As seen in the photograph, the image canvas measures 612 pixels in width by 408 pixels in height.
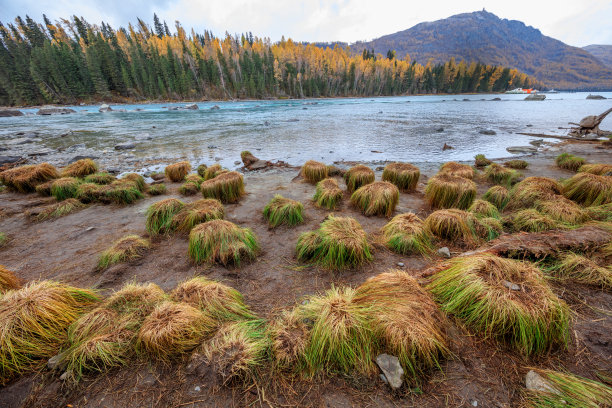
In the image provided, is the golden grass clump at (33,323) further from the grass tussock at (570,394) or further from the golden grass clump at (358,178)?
the golden grass clump at (358,178)

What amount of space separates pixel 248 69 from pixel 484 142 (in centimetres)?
7954

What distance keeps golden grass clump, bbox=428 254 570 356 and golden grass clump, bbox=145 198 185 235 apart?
515cm

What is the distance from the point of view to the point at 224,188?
21.0ft

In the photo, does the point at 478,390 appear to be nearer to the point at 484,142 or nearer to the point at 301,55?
the point at 484,142

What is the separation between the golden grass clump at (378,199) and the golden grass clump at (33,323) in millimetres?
5259

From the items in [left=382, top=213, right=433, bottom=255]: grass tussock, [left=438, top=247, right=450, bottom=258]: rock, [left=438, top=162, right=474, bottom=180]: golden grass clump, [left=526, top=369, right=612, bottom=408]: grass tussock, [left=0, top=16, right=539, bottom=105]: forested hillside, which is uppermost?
[left=0, top=16, right=539, bottom=105]: forested hillside

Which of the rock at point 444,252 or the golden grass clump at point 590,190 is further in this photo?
the golden grass clump at point 590,190

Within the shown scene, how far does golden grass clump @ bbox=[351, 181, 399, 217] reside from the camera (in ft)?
18.0

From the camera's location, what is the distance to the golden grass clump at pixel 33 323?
202cm

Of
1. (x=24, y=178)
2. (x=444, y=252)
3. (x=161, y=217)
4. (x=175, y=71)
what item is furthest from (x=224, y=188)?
(x=175, y=71)

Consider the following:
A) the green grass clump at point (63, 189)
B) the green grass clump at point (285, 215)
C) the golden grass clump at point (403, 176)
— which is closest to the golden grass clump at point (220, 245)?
the green grass clump at point (285, 215)

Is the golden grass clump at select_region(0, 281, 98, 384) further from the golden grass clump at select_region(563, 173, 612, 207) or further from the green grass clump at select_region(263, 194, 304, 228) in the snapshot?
the golden grass clump at select_region(563, 173, 612, 207)

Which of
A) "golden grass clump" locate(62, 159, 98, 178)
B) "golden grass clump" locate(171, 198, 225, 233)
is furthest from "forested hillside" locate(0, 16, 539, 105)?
"golden grass clump" locate(171, 198, 225, 233)

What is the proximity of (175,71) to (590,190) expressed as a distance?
87586 mm
